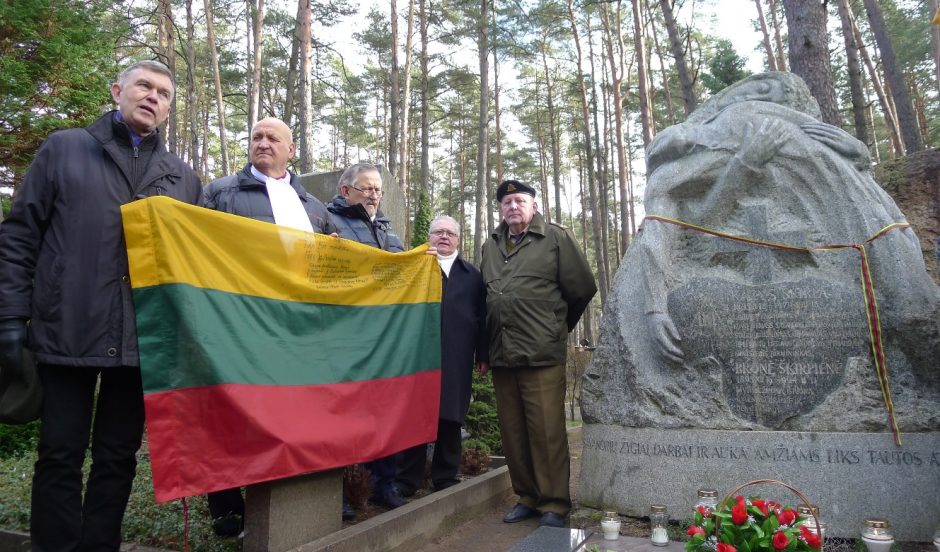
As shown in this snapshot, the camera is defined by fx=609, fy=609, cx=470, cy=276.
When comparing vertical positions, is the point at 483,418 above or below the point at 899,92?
below

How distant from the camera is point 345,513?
3.86 meters

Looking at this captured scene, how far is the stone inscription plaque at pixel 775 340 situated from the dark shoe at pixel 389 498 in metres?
2.18

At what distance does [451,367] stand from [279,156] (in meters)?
1.95

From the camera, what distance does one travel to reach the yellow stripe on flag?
8.89 feet

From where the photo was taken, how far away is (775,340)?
3842 millimetres

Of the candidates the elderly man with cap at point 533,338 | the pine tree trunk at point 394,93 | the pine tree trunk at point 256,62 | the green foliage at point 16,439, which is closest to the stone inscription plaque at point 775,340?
the elderly man with cap at point 533,338

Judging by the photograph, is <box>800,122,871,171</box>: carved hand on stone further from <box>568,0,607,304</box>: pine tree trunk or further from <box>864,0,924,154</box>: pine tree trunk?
<box>568,0,607,304</box>: pine tree trunk

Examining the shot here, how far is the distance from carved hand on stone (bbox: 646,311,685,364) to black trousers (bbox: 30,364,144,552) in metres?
3.03

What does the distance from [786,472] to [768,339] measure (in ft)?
2.66

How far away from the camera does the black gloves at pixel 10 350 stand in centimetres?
235

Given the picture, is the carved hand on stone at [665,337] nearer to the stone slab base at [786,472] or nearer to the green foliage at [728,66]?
the stone slab base at [786,472]

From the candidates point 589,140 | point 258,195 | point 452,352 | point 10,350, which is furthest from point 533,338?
point 589,140

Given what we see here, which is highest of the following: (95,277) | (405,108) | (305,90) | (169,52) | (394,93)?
(169,52)

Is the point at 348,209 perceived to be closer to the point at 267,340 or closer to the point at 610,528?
the point at 267,340
